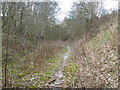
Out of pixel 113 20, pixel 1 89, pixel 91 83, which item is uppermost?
pixel 113 20

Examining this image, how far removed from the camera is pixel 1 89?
3186 millimetres

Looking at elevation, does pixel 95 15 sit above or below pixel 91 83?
above

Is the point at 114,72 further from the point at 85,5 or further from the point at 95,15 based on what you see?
the point at 85,5

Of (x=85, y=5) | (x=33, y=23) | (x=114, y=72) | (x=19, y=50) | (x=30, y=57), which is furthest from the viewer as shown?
(x=85, y=5)

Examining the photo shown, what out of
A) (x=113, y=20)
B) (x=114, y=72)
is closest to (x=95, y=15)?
(x=113, y=20)

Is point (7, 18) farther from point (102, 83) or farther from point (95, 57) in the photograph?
point (95, 57)

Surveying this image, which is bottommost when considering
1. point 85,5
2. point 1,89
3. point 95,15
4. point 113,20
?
point 1,89

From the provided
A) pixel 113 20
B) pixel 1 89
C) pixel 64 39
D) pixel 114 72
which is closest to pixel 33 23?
pixel 113 20

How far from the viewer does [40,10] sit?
9.48 m

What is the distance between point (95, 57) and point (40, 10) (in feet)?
21.4

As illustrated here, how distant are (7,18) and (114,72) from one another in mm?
3351

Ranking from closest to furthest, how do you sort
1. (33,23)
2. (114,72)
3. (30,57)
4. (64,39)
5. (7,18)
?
(7,18) → (114,72) → (30,57) → (33,23) → (64,39)

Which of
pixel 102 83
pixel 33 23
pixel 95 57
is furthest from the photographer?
pixel 33 23

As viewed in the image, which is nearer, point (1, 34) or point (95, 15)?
point (1, 34)
